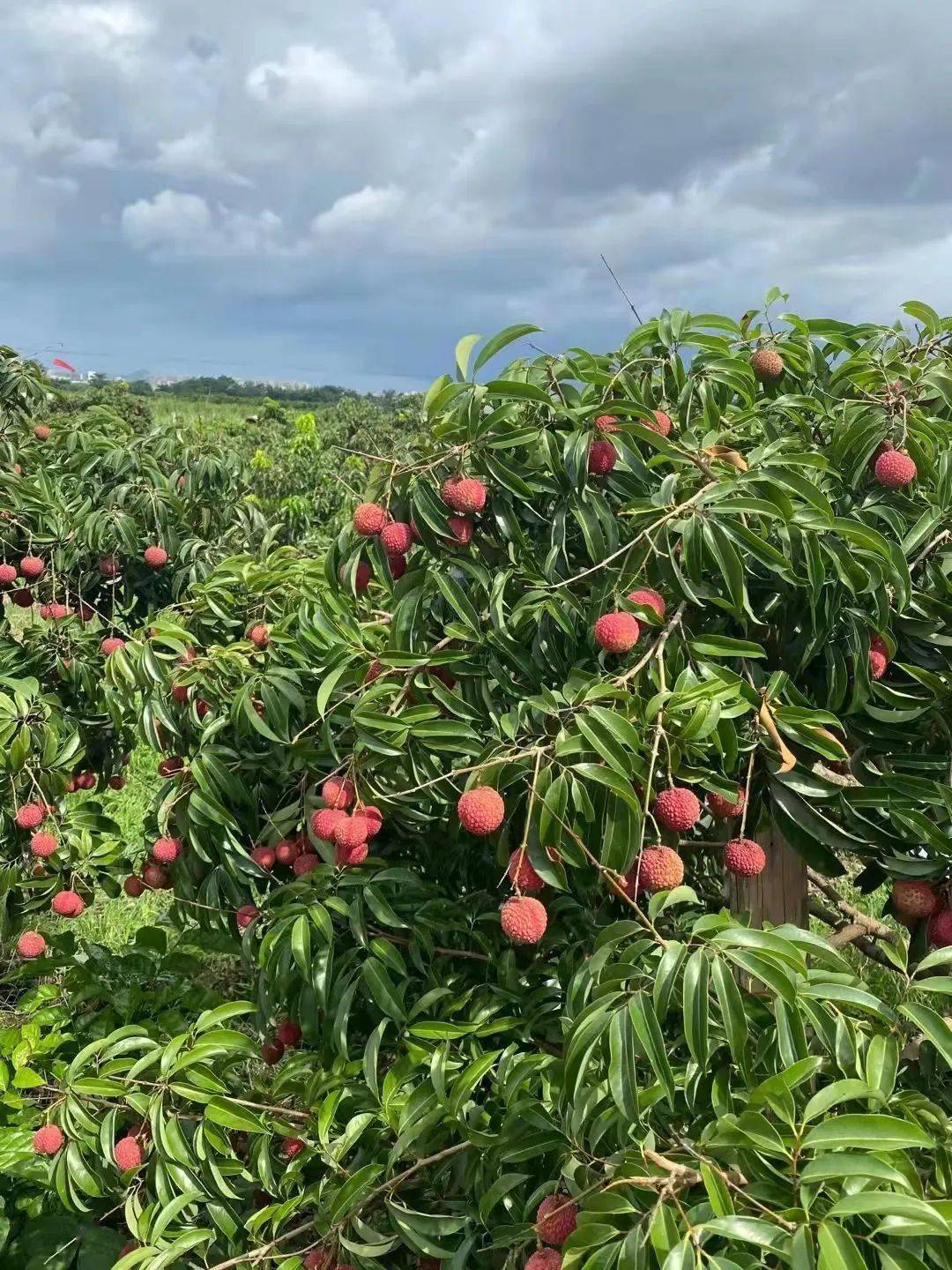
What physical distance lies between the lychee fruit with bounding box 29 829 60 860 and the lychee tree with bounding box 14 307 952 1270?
0.81m

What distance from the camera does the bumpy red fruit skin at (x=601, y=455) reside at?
133 cm

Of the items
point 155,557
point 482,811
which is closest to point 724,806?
point 482,811

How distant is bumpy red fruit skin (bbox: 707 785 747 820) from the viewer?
4.22ft

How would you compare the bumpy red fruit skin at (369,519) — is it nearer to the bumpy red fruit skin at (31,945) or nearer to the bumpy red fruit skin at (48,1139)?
the bumpy red fruit skin at (48,1139)

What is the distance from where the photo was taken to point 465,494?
131 cm

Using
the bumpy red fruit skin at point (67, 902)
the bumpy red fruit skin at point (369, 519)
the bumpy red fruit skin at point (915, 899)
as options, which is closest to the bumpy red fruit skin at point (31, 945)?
the bumpy red fruit skin at point (67, 902)

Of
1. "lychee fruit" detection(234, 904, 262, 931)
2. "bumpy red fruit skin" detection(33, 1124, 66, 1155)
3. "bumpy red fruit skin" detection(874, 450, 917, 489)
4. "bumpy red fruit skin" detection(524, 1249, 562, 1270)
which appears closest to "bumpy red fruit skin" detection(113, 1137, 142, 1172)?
"bumpy red fruit skin" detection(33, 1124, 66, 1155)

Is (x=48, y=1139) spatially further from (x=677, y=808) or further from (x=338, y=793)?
(x=677, y=808)

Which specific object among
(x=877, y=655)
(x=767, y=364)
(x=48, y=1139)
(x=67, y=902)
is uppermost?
(x=767, y=364)

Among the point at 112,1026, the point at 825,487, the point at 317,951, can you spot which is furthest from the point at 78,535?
the point at 825,487

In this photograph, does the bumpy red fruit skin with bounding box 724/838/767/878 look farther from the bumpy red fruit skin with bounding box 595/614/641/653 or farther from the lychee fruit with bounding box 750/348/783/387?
the lychee fruit with bounding box 750/348/783/387

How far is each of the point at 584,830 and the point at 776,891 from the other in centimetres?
78

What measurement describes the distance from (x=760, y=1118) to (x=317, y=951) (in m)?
0.75

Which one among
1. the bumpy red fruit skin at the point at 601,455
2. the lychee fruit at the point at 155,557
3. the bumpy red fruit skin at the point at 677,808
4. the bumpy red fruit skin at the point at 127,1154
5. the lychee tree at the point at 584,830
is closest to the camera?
the lychee tree at the point at 584,830
